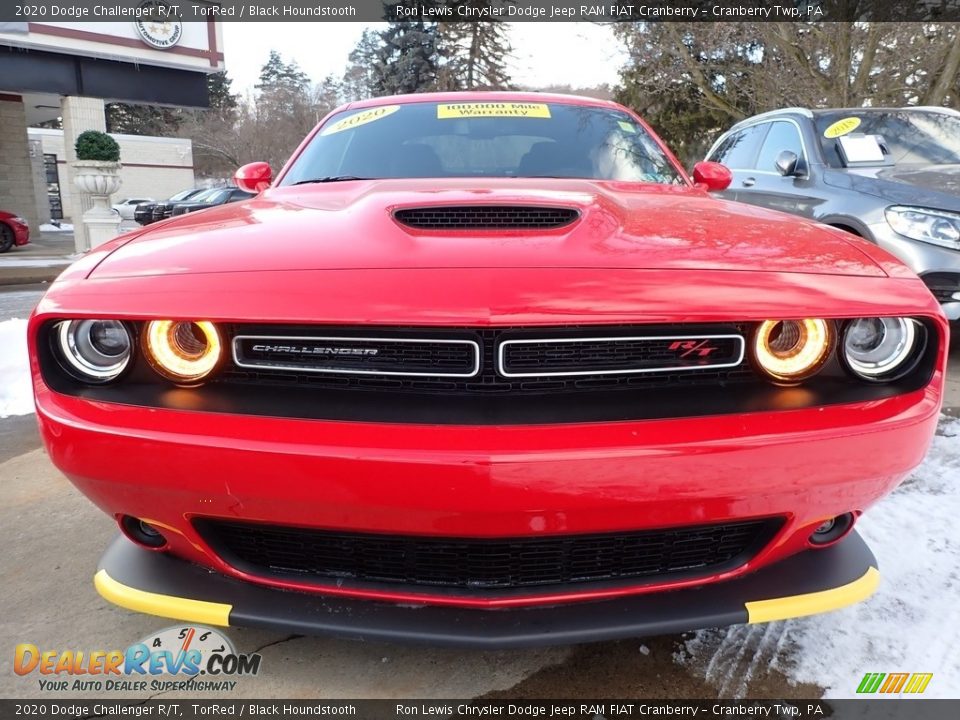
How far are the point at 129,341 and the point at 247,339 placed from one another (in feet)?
0.88

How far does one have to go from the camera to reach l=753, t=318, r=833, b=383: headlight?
141cm

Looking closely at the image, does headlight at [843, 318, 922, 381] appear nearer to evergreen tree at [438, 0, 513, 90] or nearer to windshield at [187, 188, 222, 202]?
windshield at [187, 188, 222, 202]

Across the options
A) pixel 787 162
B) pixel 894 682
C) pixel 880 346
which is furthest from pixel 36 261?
pixel 894 682

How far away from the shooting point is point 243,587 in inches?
55.7

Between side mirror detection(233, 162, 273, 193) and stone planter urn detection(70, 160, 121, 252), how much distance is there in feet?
39.9

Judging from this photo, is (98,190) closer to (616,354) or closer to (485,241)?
(485,241)

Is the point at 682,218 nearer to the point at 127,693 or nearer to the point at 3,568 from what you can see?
the point at 127,693

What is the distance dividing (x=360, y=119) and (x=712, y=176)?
1.53 m

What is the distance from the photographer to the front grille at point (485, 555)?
136 cm

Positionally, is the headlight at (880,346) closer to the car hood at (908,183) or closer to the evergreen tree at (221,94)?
the car hood at (908,183)

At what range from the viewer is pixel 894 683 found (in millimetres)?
1554

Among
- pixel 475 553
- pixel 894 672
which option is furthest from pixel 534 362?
pixel 894 672

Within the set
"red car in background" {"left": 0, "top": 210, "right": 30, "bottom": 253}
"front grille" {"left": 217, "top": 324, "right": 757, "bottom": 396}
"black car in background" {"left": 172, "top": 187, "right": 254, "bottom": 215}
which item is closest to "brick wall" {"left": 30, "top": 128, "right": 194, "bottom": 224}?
"black car in background" {"left": 172, "top": 187, "right": 254, "bottom": 215}

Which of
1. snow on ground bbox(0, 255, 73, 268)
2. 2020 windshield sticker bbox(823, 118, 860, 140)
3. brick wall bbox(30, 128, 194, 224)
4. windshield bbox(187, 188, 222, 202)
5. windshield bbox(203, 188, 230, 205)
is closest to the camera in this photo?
2020 windshield sticker bbox(823, 118, 860, 140)
